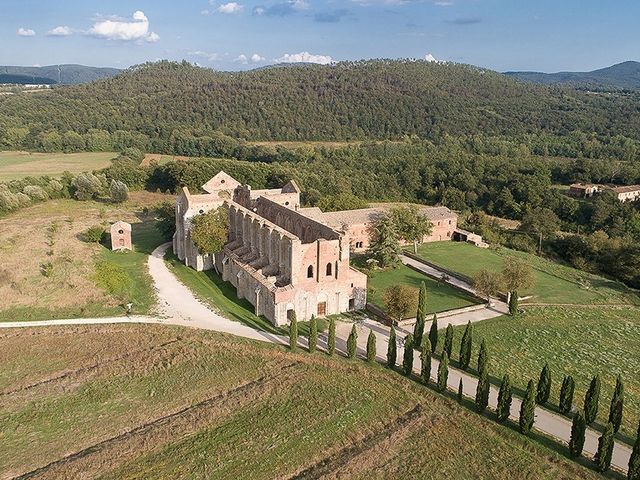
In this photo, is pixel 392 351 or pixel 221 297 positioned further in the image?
pixel 221 297

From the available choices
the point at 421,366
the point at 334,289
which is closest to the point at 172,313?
the point at 334,289

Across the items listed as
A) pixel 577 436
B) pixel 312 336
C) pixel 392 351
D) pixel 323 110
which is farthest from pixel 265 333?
pixel 323 110

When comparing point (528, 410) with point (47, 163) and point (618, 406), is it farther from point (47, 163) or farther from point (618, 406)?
point (47, 163)

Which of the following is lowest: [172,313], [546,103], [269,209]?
[172,313]

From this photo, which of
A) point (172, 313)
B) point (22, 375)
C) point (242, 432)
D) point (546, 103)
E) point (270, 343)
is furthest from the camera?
point (546, 103)

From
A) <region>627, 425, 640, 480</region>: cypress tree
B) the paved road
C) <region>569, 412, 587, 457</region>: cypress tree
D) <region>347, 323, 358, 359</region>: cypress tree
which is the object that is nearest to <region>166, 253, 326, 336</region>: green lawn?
the paved road

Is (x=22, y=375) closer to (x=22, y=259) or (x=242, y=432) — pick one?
(x=242, y=432)

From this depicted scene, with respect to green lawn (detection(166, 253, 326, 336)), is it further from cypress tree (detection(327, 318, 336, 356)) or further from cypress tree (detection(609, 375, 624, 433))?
cypress tree (detection(609, 375, 624, 433))
